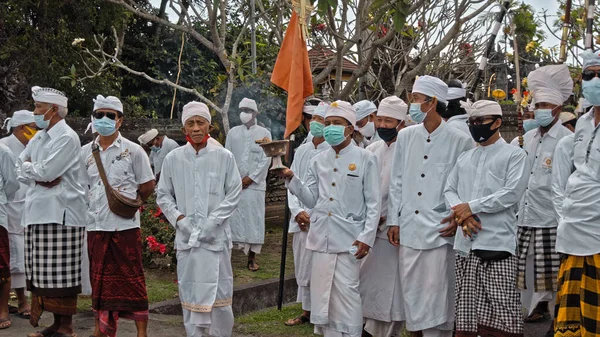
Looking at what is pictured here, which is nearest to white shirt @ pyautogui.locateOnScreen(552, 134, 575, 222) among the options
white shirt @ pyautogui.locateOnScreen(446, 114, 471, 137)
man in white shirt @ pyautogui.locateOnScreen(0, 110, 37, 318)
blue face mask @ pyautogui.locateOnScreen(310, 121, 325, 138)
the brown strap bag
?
white shirt @ pyautogui.locateOnScreen(446, 114, 471, 137)

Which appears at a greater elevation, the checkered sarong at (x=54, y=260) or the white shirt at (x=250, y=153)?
the white shirt at (x=250, y=153)

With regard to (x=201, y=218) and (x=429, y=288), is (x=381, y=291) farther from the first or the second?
(x=201, y=218)

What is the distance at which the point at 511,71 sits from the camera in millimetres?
22797

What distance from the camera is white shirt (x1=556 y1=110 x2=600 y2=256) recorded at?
18.6 ft

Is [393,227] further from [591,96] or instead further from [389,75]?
[389,75]

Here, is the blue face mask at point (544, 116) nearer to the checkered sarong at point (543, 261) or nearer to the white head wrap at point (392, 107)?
the checkered sarong at point (543, 261)

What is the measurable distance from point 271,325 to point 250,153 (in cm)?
390

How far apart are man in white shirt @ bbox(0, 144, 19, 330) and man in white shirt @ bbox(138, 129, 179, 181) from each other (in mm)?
4479

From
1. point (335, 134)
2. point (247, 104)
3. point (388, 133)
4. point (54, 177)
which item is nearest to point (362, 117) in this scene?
point (388, 133)

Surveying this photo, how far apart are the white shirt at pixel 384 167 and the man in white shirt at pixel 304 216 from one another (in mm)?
657

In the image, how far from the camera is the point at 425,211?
270 inches

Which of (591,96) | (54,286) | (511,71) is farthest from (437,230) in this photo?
(511,71)

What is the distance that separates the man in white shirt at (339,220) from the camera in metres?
6.91

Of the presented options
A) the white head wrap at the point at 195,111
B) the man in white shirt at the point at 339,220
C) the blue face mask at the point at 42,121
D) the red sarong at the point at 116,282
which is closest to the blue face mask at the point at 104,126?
the blue face mask at the point at 42,121
